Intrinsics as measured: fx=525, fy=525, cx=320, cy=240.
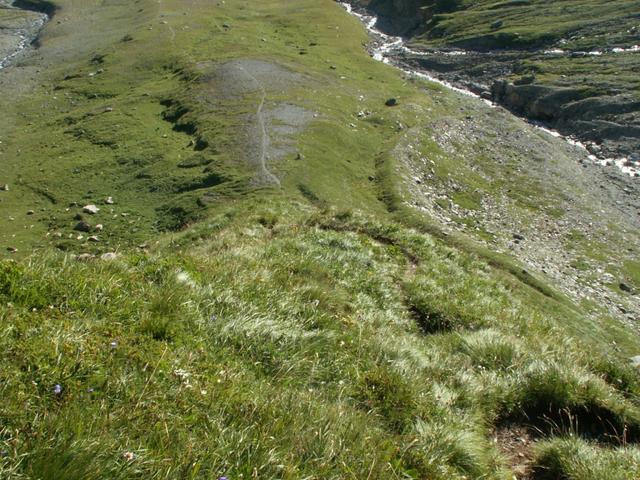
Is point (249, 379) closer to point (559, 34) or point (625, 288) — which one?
point (625, 288)

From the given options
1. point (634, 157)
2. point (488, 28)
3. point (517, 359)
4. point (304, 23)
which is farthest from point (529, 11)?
point (517, 359)

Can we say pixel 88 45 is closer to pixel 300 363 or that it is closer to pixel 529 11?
pixel 300 363

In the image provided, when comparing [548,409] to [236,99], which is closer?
[548,409]

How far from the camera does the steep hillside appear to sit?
217 feet

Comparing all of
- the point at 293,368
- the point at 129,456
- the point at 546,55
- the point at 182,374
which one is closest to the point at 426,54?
the point at 546,55

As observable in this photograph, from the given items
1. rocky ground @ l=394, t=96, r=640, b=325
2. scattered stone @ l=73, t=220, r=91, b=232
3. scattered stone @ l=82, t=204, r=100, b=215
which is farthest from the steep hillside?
scattered stone @ l=73, t=220, r=91, b=232

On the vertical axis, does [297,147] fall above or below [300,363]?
below

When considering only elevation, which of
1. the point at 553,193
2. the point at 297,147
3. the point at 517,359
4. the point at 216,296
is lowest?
the point at 553,193

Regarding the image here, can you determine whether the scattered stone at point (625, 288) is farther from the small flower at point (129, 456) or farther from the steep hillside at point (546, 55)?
the small flower at point (129, 456)

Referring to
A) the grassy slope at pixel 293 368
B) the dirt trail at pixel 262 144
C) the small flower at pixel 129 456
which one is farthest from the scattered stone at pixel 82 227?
the small flower at pixel 129 456

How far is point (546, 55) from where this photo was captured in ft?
280

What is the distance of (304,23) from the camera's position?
8650 centimetres

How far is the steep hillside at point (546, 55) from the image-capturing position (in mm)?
66250

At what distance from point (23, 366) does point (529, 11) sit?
395ft
